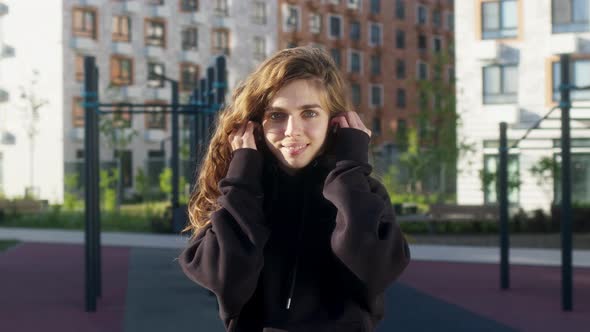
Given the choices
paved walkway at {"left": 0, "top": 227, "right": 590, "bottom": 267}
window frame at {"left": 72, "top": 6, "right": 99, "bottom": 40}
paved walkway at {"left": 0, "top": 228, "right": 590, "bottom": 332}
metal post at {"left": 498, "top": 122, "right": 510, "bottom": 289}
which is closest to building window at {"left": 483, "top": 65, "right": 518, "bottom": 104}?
paved walkway at {"left": 0, "top": 227, "right": 590, "bottom": 267}

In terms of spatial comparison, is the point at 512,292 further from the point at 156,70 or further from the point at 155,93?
the point at 156,70

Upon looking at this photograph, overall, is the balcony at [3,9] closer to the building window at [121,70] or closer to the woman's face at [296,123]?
the building window at [121,70]

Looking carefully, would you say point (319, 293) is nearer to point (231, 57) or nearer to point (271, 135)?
point (271, 135)

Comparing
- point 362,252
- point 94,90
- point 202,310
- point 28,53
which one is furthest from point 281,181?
point 28,53

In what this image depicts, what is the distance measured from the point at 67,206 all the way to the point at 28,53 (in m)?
20.1

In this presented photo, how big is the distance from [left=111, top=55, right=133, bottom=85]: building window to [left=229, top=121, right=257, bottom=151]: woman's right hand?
4891 centimetres

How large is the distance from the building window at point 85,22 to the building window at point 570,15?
26.8 m

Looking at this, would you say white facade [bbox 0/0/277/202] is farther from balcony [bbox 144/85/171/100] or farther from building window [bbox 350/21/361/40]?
building window [bbox 350/21/361/40]

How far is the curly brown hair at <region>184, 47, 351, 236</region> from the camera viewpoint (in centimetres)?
271

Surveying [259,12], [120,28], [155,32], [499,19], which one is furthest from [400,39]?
[499,19]

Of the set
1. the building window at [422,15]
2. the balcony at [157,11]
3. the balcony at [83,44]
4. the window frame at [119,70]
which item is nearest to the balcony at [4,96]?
the balcony at [83,44]

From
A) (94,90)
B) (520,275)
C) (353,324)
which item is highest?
(94,90)

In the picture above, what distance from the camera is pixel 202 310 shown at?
945 centimetres

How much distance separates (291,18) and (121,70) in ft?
48.6
